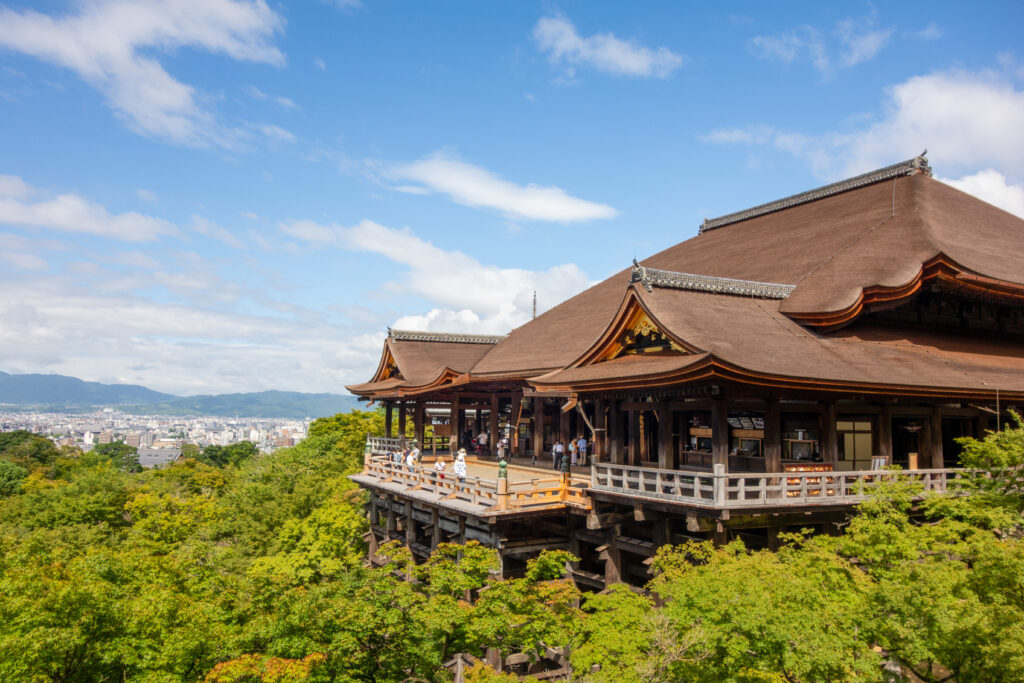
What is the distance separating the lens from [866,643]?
1111cm

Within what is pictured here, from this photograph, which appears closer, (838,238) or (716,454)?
(716,454)

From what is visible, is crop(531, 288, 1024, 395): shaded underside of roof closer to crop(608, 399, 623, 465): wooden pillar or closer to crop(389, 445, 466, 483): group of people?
crop(608, 399, 623, 465): wooden pillar

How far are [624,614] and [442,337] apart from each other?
90.1 feet

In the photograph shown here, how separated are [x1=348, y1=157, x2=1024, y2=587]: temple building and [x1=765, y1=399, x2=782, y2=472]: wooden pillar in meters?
0.04

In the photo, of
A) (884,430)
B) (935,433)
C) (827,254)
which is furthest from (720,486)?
(827,254)

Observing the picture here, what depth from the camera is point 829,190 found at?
34.3 metres

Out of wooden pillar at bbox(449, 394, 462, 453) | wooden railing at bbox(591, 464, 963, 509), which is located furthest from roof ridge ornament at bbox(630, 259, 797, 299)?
wooden pillar at bbox(449, 394, 462, 453)

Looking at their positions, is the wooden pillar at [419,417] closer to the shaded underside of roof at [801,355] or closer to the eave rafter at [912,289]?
the shaded underside of roof at [801,355]

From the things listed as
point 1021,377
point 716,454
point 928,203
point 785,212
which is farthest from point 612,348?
point 785,212

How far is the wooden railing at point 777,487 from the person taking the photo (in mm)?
15727

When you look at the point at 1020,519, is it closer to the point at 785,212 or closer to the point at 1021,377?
the point at 1021,377

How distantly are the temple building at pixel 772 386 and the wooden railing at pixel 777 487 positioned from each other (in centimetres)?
6

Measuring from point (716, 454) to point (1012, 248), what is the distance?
17.3m

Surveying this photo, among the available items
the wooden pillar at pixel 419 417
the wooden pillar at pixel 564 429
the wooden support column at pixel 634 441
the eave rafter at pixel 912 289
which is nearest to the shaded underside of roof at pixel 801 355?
the eave rafter at pixel 912 289
